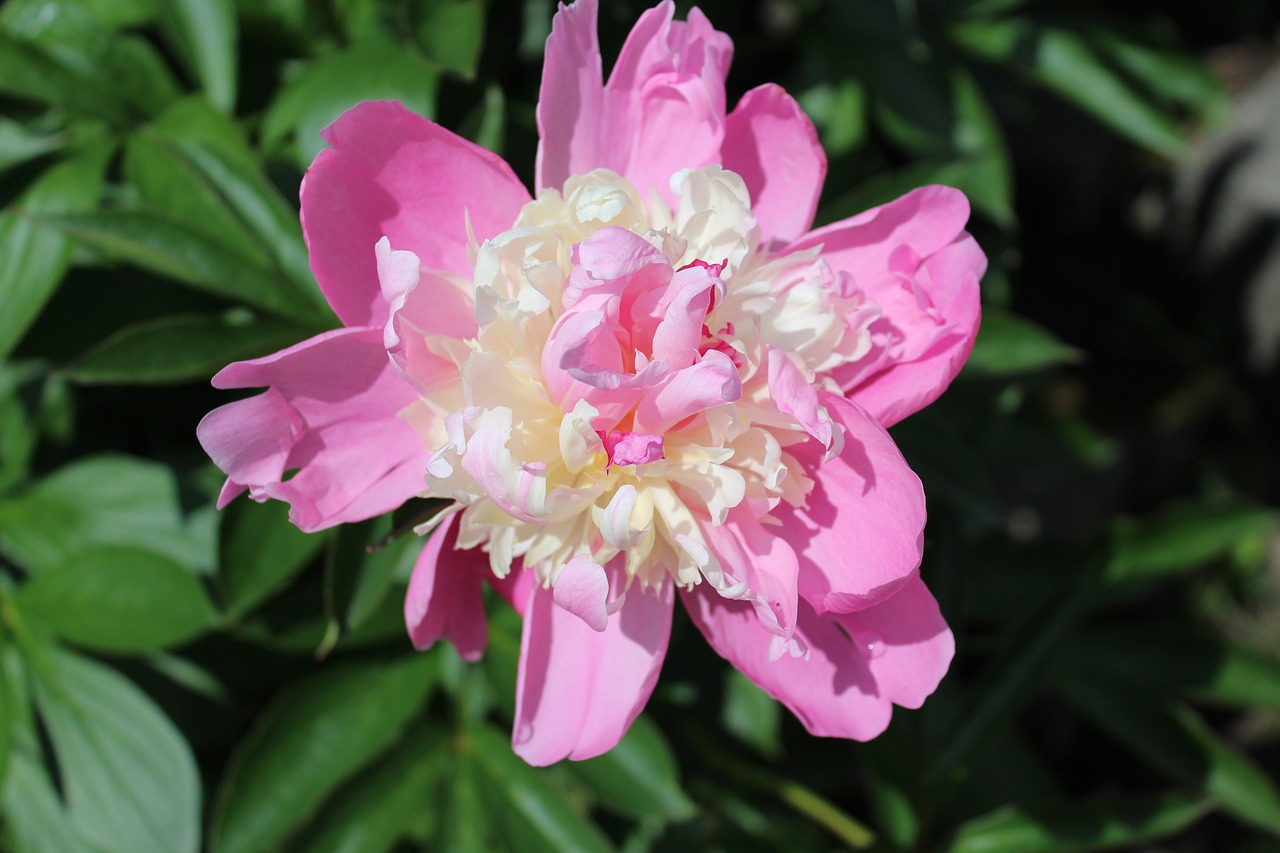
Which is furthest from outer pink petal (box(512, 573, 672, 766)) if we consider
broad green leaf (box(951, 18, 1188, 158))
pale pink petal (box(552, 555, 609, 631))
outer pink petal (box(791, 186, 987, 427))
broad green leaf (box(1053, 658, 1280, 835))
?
broad green leaf (box(951, 18, 1188, 158))

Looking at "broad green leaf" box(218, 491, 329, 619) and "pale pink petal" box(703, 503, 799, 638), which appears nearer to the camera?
"pale pink petal" box(703, 503, 799, 638)

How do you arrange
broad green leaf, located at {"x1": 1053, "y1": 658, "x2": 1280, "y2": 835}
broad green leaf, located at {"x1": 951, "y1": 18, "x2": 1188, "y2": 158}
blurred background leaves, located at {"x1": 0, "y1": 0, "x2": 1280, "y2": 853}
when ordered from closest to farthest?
blurred background leaves, located at {"x1": 0, "y1": 0, "x2": 1280, "y2": 853} → broad green leaf, located at {"x1": 1053, "y1": 658, "x2": 1280, "y2": 835} → broad green leaf, located at {"x1": 951, "y1": 18, "x2": 1188, "y2": 158}

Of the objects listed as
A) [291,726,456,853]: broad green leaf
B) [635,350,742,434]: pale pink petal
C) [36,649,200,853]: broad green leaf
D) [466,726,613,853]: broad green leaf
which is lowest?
[466,726,613,853]: broad green leaf

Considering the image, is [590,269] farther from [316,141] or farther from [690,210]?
[316,141]

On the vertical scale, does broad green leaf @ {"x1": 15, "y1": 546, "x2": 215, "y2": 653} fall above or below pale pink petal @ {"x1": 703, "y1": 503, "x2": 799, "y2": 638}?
below

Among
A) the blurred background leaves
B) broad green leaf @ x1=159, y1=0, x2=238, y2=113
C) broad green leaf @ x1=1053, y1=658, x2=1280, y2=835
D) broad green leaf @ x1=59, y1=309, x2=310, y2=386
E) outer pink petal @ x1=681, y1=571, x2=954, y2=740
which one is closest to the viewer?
outer pink petal @ x1=681, y1=571, x2=954, y2=740

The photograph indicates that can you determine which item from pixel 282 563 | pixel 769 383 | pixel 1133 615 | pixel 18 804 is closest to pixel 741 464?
pixel 769 383

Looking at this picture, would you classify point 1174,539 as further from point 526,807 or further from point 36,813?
point 36,813

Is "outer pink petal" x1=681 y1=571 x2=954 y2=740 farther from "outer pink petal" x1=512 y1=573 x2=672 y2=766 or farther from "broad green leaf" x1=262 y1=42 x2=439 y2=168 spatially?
"broad green leaf" x1=262 y1=42 x2=439 y2=168
